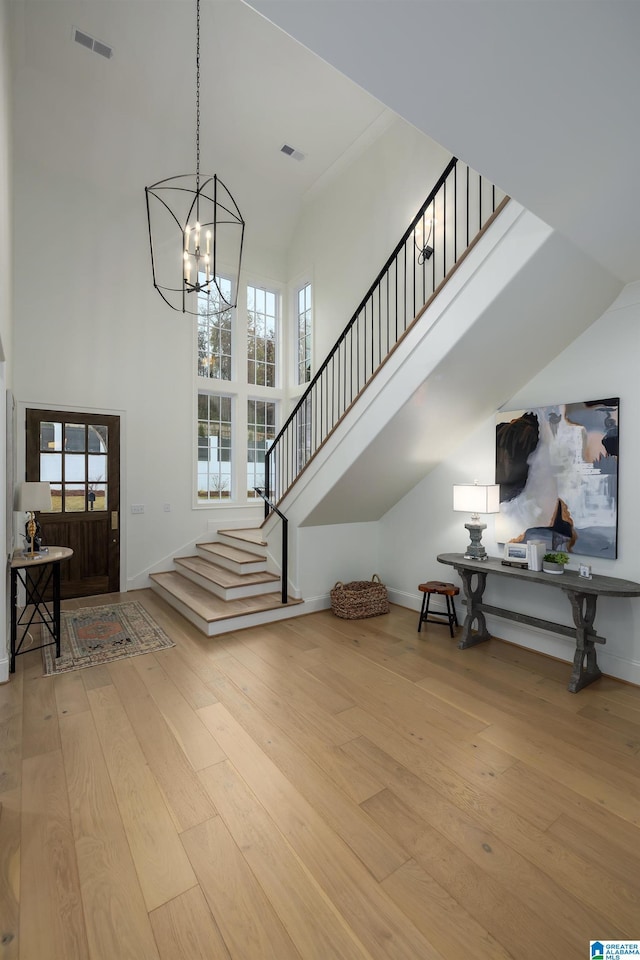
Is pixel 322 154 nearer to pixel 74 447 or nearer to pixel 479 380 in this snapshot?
pixel 479 380

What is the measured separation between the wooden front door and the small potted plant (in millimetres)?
5007

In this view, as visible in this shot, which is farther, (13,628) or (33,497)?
(33,497)

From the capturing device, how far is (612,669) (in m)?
3.37

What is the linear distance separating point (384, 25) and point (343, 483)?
3296 millimetres

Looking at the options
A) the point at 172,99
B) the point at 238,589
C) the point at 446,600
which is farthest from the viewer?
the point at 172,99

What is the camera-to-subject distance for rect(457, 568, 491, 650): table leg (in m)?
4.00

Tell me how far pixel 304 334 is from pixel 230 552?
370 cm

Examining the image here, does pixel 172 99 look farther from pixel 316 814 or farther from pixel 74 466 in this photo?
pixel 316 814

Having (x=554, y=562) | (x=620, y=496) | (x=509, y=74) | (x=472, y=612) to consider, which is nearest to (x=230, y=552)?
(x=472, y=612)

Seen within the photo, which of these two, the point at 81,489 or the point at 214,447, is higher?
the point at 214,447

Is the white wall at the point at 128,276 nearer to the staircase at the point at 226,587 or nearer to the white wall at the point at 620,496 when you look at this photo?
the staircase at the point at 226,587

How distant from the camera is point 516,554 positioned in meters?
3.79

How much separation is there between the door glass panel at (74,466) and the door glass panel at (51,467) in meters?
0.07

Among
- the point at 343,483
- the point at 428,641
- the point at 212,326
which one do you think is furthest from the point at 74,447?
the point at 428,641
